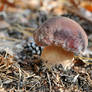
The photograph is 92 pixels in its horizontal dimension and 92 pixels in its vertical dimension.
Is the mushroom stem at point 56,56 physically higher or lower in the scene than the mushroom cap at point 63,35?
lower

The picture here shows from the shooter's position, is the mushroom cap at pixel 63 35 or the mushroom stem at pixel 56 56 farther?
the mushroom stem at pixel 56 56

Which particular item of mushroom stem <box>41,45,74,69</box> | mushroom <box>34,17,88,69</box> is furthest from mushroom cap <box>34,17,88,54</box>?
mushroom stem <box>41,45,74,69</box>

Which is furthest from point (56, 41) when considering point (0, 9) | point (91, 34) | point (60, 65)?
point (0, 9)

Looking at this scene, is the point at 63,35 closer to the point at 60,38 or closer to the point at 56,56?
the point at 60,38

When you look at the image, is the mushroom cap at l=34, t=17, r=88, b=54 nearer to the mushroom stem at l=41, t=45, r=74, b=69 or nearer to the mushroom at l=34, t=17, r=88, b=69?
the mushroom at l=34, t=17, r=88, b=69

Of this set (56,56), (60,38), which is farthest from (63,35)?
(56,56)

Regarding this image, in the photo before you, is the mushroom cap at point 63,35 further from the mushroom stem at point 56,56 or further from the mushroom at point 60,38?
the mushroom stem at point 56,56

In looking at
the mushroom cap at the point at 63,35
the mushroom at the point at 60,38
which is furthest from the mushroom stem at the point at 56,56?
the mushroom cap at the point at 63,35
